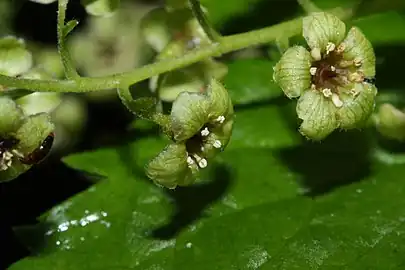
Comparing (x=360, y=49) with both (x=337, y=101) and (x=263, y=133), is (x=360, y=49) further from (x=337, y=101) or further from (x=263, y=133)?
(x=263, y=133)

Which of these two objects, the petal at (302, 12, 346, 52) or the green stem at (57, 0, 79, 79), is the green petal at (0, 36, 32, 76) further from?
the petal at (302, 12, 346, 52)

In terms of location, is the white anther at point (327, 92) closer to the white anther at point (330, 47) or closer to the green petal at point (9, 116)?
the white anther at point (330, 47)

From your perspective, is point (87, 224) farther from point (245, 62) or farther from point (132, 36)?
point (132, 36)

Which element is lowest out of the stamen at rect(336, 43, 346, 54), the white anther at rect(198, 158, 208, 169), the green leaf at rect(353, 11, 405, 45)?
the green leaf at rect(353, 11, 405, 45)

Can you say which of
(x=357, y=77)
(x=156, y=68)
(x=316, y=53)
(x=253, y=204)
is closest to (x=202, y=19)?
(x=156, y=68)

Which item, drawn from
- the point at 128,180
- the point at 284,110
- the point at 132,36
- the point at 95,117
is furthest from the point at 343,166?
the point at 132,36

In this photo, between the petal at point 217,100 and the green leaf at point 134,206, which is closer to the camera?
the petal at point 217,100

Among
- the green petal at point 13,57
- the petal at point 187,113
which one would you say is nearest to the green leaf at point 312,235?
the petal at point 187,113

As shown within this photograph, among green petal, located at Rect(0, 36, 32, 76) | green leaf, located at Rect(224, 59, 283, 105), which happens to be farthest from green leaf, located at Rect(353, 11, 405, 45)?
green petal, located at Rect(0, 36, 32, 76)
